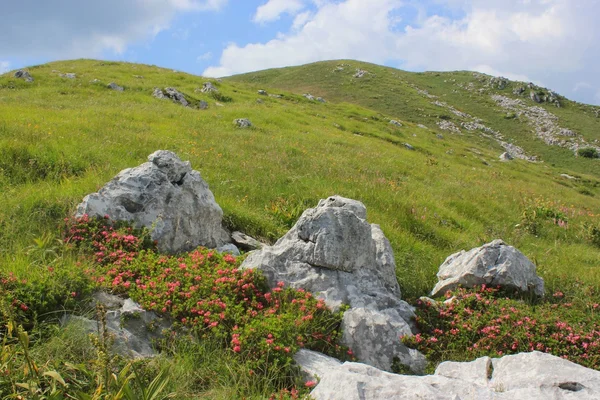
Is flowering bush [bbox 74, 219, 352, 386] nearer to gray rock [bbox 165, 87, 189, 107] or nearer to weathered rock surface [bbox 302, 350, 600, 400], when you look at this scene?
weathered rock surface [bbox 302, 350, 600, 400]

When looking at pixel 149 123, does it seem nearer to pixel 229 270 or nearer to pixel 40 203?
pixel 40 203

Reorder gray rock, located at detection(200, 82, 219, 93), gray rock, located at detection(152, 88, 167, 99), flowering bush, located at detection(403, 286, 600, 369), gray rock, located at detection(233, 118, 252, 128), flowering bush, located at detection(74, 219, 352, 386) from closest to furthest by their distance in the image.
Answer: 1. flowering bush, located at detection(74, 219, 352, 386)
2. flowering bush, located at detection(403, 286, 600, 369)
3. gray rock, located at detection(233, 118, 252, 128)
4. gray rock, located at detection(152, 88, 167, 99)
5. gray rock, located at detection(200, 82, 219, 93)

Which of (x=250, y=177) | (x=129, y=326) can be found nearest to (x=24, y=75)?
(x=250, y=177)

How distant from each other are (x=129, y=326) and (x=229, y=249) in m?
2.91

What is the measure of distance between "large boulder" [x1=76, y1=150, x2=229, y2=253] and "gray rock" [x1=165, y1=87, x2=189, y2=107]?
22.5 metres

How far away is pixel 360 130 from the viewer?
122 feet

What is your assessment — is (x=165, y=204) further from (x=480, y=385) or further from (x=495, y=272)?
(x=495, y=272)

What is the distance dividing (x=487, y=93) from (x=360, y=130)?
253ft

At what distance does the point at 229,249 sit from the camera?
8.09m

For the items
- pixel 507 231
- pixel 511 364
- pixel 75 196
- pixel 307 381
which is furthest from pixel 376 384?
pixel 507 231

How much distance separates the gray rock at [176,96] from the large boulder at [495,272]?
83.8ft

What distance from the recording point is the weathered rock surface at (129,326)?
16.5ft

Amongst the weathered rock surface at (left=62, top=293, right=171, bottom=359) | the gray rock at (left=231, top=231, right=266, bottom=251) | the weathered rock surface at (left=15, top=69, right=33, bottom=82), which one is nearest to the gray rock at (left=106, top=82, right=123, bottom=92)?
the weathered rock surface at (left=15, top=69, right=33, bottom=82)

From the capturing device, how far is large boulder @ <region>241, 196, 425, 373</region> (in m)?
6.05
